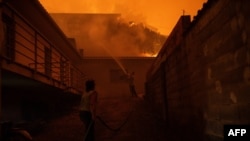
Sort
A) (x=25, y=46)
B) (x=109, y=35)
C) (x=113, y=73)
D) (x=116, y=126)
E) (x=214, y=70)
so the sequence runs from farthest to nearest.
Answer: (x=109, y=35) → (x=113, y=73) → (x=116, y=126) → (x=25, y=46) → (x=214, y=70)

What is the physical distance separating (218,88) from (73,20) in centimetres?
2712

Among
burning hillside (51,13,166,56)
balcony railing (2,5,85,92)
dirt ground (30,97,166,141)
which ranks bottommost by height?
dirt ground (30,97,166,141)

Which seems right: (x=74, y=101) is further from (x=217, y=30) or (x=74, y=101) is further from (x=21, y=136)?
(x=217, y=30)

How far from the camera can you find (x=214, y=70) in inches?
192

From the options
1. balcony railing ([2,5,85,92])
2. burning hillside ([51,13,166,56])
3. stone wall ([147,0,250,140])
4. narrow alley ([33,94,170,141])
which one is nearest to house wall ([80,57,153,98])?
burning hillside ([51,13,166,56])

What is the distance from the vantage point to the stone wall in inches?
149

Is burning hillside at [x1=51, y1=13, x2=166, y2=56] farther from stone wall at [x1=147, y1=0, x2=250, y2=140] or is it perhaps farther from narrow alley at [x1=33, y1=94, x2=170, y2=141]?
stone wall at [x1=147, y1=0, x2=250, y2=140]

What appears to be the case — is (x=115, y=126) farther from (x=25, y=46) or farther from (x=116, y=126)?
(x=25, y=46)

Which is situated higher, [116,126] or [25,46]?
[25,46]

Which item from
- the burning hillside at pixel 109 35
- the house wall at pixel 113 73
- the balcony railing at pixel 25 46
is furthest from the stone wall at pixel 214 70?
the burning hillside at pixel 109 35

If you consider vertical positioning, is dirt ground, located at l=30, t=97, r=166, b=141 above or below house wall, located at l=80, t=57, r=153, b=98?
below

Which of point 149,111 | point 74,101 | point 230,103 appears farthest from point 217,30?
point 74,101

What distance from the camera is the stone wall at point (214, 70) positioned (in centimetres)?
378

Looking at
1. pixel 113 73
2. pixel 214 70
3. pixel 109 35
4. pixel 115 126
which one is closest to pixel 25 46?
pixel 115 126
